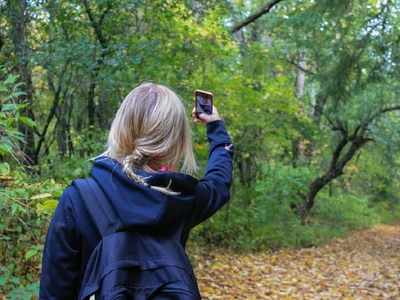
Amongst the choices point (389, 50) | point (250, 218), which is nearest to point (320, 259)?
point (250, 218)

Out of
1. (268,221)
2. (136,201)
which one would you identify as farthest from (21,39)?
(268,221)

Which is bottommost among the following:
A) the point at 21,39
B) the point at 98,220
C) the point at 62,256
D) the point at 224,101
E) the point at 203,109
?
the point at 62,256

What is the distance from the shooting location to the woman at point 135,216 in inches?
68.2

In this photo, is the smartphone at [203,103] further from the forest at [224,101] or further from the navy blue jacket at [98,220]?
the forest at [224,101]

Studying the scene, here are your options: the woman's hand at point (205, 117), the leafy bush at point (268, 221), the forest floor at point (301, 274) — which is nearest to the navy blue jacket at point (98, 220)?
the woman's hand at point (205, 117)

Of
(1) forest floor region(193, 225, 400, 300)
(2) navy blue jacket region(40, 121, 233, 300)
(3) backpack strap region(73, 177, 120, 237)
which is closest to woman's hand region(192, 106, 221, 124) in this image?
(2) navy blue jacket region(40, 121, 233, 300)

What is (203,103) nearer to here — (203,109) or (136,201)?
(203,109)

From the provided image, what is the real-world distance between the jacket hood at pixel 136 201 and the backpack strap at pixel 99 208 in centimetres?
2

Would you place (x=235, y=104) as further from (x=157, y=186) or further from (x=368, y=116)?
(x=157, y=186)

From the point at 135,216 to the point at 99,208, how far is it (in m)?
0.12

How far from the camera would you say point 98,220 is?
1.75 metres

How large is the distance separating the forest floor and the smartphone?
17.0ft

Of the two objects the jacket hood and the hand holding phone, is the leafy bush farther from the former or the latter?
the jacket hood

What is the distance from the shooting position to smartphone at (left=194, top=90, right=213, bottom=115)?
94.6 inches
